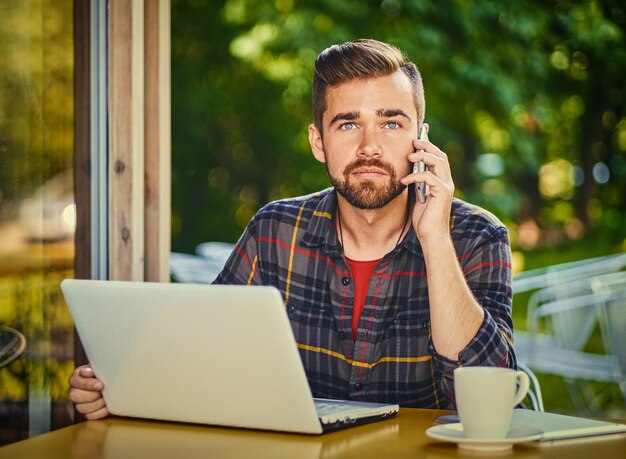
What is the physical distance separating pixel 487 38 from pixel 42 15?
445 cm

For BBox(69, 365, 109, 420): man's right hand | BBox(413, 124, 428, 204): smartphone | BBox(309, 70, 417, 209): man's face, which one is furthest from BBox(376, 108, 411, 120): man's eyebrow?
BBox(69, 365, 109, 420): man's right hand

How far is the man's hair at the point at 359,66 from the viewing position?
73.9 inches

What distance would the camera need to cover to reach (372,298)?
1.77 m

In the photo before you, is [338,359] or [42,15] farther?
[42,15]

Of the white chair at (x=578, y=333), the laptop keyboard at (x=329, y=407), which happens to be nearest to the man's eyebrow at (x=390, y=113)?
the laptop keyboard at (x=329, y=407)

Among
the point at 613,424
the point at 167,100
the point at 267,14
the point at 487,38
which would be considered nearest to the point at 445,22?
the point at 487,38

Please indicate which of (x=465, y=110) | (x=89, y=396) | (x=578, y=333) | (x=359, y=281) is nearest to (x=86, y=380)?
(x=89, y=396)

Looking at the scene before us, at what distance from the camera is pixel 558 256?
657 cm

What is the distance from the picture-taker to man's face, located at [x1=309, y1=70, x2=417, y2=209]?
1815mm

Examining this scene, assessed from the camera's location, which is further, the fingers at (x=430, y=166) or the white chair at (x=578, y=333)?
the white chair at (x=578, y=333)

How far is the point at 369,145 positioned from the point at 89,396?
772 mm

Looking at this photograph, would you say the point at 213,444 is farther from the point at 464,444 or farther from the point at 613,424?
the point at 613,424

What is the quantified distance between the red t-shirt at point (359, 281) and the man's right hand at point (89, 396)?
1.91ft

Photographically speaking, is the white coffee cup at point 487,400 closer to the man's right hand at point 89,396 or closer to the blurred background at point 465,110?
the man's right hand at point 89,396
